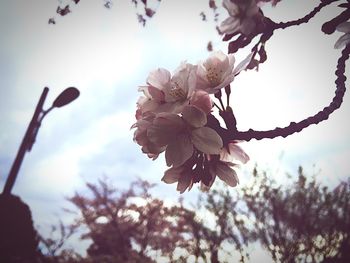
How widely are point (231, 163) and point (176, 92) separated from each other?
0.36 m

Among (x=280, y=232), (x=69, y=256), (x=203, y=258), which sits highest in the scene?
(x=280, y=232)

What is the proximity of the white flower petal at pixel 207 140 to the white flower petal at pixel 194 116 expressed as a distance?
0.02m

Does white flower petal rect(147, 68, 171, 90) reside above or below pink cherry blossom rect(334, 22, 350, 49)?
below

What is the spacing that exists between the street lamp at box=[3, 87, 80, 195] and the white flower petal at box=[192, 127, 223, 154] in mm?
5480

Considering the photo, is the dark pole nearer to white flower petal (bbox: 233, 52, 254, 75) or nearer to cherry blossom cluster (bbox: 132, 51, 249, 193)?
cherry blossom cluster (bbox: 132, 51, 249, 193)

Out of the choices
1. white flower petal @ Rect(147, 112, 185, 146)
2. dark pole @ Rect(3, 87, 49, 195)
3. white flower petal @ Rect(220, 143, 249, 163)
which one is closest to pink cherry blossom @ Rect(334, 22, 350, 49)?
white flower petal @ Rect(220, 143, 249, 163)

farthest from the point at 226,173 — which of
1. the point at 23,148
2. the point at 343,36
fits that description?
the point at 23,148

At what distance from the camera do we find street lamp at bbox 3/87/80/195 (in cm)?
543

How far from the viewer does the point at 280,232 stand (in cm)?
1191

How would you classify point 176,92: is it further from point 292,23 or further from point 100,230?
point 100,230

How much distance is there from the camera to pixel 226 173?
1073 mm

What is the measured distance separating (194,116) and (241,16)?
34 centimetres

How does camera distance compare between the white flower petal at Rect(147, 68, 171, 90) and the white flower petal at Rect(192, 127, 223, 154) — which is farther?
the white flower petal at Rect(147, 68, 171, 90)

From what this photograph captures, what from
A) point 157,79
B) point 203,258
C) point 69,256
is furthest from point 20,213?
point 157,79
